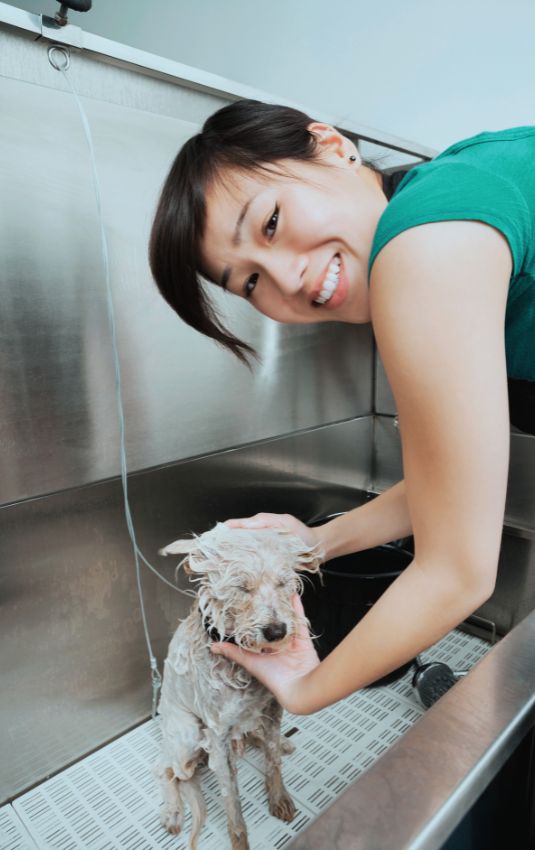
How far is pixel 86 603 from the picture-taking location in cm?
118

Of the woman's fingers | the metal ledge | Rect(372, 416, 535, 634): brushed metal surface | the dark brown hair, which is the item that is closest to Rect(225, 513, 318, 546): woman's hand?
the woman's fingers

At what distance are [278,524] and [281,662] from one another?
223 mm

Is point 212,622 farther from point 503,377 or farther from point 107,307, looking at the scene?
point 107,307

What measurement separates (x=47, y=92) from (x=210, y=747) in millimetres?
1213

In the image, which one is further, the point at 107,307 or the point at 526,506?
the point at 526,506

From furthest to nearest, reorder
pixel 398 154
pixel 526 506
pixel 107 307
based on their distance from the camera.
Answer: pixel 398 154 < pixel 526 506 < pixel 107 307

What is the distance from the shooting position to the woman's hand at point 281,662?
72 centimetres

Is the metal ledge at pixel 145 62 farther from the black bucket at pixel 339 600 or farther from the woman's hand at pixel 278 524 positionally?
the black bucket at pixel 339 600

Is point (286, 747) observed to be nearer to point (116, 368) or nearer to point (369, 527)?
point (369, 527)

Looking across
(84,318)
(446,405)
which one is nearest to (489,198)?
(446,405)

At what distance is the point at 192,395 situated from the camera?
1324 mm

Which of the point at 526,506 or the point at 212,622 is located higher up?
the point at 212,622

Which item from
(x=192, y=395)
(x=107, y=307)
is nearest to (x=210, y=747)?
(x=192, y=395)

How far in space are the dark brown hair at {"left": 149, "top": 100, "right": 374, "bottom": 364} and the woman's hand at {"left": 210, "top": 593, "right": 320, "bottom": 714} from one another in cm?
54
